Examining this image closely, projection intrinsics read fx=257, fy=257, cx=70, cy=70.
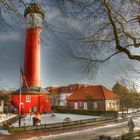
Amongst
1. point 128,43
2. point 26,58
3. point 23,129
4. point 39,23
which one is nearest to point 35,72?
point 26,58

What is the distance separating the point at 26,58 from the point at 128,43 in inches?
1475

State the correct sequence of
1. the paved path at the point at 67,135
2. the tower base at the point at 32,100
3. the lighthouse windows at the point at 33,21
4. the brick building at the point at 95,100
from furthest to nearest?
the brick building at the point at 95,100 → the tower base at the point at 32,100 → the paved path at the point at 67,135 → the lighthouse windows at the point at 33,21

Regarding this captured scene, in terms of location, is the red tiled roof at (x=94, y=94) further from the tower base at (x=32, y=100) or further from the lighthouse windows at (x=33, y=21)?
the lighthouse windows at (x=33, y=21)

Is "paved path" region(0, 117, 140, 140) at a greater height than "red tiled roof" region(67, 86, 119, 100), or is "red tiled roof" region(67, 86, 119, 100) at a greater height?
"red tiled roof" region(67, 86, 119, 100)

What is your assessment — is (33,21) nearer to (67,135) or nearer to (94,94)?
(67,135)

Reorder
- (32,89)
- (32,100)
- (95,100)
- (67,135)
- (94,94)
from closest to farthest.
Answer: (67,135)
(32,89)
(32,100)
(95,100)
(94,94)

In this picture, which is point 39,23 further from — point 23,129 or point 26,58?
point 26,58

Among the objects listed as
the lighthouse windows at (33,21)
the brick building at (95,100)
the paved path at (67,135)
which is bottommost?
the paved path at (67,135)

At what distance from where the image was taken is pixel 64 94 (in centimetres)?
9494

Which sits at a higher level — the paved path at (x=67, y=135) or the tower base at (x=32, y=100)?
the tower base at (x=32, y=100)

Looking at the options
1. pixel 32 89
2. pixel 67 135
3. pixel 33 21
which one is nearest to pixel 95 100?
pixel 32 89

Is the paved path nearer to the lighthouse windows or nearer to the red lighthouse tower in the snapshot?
the lighthouse windows

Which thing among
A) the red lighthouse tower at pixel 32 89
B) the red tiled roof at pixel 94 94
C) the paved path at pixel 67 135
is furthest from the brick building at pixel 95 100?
the paved path at pixel 67 135

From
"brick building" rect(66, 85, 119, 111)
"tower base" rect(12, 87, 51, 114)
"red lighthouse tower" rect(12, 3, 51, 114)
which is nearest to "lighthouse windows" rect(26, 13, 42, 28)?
"red lighthouse tower" rect(12, 3, 51, 114)
